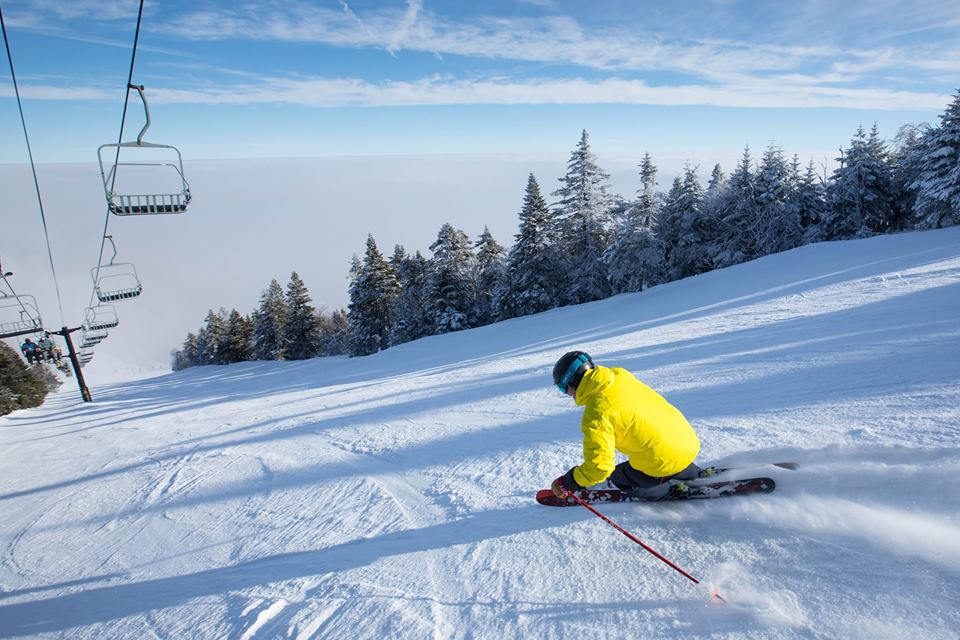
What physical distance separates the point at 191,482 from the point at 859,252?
24.6 m

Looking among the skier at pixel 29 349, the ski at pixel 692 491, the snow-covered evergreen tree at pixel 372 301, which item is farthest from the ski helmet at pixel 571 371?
the snow-covered evergreen tree at pixel 372 301

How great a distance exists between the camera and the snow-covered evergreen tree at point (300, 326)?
4281cm

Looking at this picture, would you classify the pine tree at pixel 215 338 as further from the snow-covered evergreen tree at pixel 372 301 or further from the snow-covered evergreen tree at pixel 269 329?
the snow-covered evergreen tree at pixel 372 301

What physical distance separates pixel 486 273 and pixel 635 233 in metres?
14.7

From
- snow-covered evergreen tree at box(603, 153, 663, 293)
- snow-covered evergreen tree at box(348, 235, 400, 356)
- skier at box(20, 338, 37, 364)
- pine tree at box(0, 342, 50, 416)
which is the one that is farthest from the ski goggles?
snow-covered evergreen tree at box(348, 235, 400, 356)

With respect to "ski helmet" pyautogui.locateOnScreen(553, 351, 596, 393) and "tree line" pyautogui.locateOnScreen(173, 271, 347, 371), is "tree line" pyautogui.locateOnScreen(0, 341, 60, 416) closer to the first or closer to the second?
"tree line" pyautogui.locateOnScreen(173, 271, 347, 371)

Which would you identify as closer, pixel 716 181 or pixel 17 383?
pixel 17 383

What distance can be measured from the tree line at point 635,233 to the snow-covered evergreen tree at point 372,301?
100 mm

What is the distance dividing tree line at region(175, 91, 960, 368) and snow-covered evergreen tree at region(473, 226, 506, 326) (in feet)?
0.42

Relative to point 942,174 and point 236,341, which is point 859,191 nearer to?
point 942,174

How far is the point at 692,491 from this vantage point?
3.72 m

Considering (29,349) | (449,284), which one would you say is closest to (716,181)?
(449,284)

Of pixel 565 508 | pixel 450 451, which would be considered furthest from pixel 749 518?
pixel 450 451

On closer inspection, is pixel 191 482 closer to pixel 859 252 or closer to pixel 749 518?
pixel 749 518
